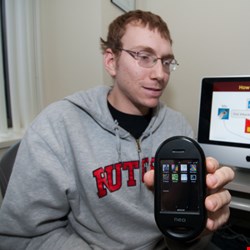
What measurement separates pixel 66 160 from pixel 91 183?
0.34 feet

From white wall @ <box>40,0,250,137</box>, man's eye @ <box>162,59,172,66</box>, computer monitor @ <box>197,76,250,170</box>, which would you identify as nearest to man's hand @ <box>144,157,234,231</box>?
man's eye @ <box>162,59,172,66</box>

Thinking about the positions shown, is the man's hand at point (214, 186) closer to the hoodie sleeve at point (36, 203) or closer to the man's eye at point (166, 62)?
the hoodie sleeve at point (36, 203)

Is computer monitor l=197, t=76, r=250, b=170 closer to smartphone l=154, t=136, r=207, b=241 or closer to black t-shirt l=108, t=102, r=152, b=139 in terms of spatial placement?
black t-shirt l=108, t=102, r=152, b=139

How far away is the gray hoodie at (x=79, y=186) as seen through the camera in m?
0.68

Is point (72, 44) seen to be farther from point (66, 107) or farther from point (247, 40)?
point (247, 40)

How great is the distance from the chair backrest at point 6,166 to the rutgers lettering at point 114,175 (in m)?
0.28

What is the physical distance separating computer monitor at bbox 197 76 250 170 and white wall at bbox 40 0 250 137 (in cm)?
33

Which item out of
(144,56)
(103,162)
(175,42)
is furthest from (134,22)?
(175,42)

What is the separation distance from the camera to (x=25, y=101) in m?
1.32

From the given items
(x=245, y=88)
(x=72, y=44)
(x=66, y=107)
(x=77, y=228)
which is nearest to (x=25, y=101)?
(x=72, y=44)

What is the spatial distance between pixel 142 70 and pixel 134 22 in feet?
0.62

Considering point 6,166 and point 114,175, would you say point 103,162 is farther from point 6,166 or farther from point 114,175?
point 6,166

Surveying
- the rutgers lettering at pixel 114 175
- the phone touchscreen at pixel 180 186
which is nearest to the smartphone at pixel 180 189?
the phone touchscreen at pixel 180 186

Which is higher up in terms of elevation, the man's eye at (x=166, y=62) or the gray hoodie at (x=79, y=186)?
the man's eye at (x=166, y=62)
